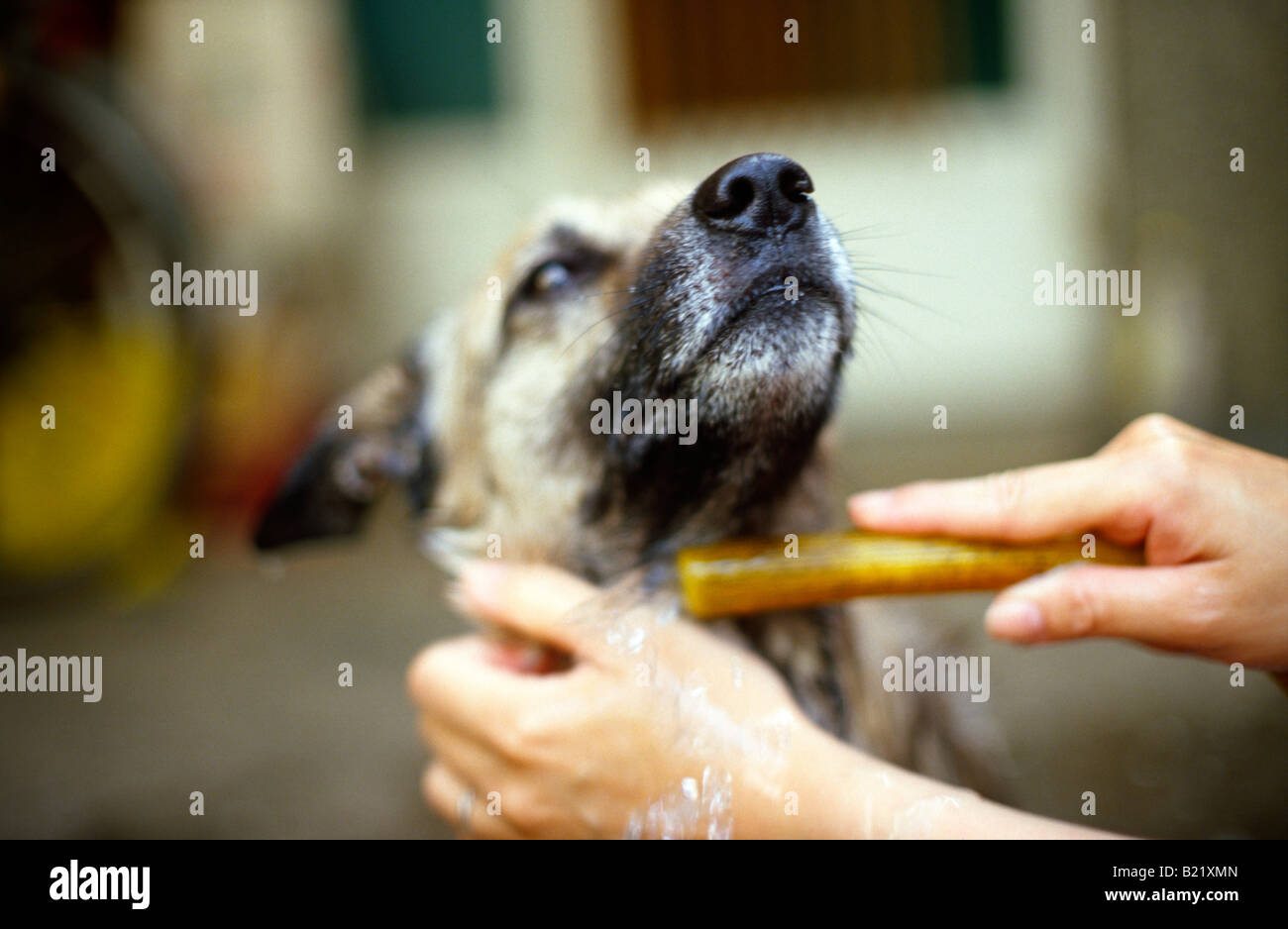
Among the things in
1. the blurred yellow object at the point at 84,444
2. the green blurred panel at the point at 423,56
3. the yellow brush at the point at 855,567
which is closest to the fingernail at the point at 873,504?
the yellow brush at the point at 855,567

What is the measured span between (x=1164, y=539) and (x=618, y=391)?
1.65ft

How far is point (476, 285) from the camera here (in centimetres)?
138

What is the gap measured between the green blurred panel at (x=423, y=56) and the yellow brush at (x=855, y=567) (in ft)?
9.71

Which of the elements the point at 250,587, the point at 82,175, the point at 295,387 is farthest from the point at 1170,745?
the point at 295,387

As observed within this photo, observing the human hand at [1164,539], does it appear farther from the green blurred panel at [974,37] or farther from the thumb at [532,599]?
the green blurred panel at [974,37]

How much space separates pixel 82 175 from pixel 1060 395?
1.90 meters

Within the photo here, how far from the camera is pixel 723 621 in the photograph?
3.08 ft

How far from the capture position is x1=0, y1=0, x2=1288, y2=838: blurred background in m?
0.92

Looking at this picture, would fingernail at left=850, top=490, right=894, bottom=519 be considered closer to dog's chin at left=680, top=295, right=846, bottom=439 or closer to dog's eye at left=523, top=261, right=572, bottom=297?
dog's chin at left=680, top=295, right=846, bottom=439

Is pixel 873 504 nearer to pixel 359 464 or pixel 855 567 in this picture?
pixel 855 567

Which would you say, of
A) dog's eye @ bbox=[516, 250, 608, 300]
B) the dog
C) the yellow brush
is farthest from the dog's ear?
the yellow brush

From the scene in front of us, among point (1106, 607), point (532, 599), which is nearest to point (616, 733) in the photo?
point (532, 599)
